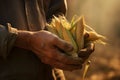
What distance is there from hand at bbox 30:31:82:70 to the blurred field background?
323 centimetres

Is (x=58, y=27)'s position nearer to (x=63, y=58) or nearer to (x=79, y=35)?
(x=79, y=35)

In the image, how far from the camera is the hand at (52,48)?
2.28 m

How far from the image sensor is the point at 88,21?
570 centimetres

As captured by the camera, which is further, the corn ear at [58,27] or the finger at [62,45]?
the corn ear at [58,27]

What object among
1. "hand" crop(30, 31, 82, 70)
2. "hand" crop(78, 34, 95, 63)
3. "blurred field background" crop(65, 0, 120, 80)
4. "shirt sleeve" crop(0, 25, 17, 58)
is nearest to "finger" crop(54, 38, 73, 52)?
"hand" crop(30, 31, 82, 70)

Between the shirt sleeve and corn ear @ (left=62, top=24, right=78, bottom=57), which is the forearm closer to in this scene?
the shirt sleeve

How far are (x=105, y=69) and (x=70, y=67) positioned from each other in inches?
139

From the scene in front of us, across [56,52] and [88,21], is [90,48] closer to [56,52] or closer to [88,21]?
[56,52]

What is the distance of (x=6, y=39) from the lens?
2.24 metres

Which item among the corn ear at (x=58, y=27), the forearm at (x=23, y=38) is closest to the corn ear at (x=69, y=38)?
the corn ear at (x=58, y=27)

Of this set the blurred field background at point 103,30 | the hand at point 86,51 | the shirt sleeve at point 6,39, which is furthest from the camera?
the blurred field background at point 103,30

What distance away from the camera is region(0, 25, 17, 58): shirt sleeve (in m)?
2.24

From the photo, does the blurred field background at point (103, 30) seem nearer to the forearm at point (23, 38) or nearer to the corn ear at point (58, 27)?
the corn ear at point (58, 27)

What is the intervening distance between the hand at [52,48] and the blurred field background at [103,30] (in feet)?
10.6
